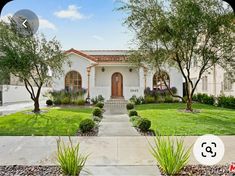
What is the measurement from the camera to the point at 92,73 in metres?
25.7

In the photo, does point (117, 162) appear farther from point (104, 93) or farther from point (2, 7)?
point (104, 93)

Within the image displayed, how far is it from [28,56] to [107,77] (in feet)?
39.8

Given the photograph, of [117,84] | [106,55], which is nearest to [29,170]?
[117,84]

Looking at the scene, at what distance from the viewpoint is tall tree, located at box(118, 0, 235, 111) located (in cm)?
1527

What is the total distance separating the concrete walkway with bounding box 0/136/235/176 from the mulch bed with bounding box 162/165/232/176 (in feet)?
1.23

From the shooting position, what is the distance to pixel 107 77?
2739cm

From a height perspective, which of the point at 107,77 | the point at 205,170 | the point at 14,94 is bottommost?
the point at 205,170

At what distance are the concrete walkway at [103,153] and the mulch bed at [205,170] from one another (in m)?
0.38

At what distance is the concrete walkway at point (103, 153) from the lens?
6.22 metres

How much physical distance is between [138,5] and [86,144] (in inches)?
381

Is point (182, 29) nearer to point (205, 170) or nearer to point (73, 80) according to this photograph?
point (205, 170)

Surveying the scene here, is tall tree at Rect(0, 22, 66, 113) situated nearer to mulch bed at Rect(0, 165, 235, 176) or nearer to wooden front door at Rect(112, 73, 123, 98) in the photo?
mulch bed at Rect(0, 165, 235, 176)

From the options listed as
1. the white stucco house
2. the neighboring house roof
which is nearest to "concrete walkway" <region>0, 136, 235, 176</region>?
the white stucco house

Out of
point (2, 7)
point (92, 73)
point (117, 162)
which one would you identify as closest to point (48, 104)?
point (92, 73)
